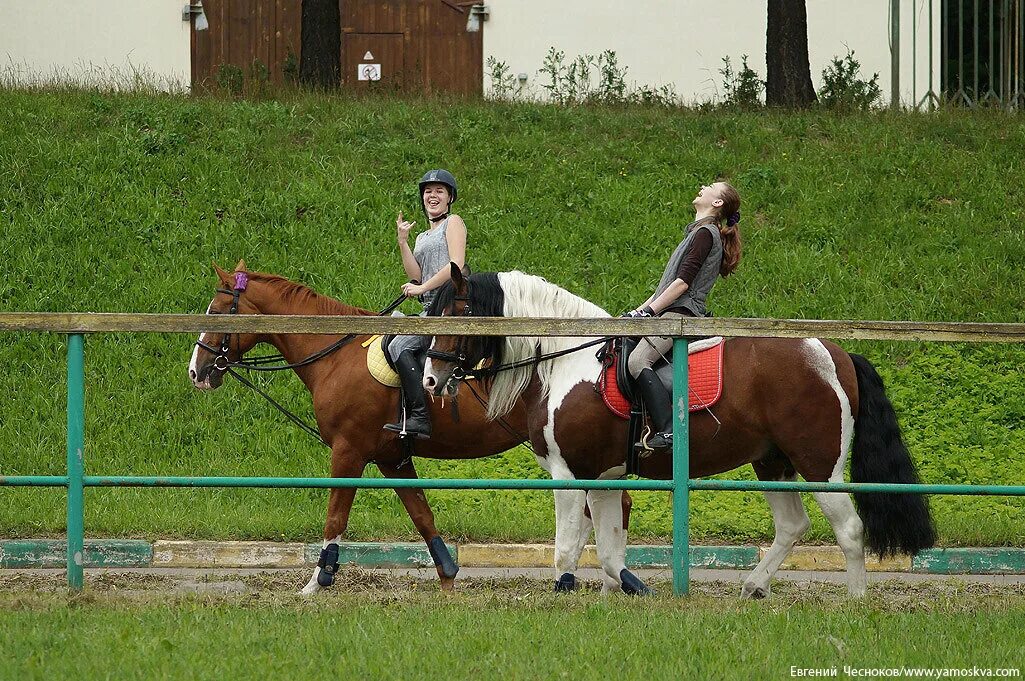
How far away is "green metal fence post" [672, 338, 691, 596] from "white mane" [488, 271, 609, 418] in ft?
3.85

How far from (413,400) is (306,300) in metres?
1.12

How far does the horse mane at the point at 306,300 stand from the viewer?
8.98 m

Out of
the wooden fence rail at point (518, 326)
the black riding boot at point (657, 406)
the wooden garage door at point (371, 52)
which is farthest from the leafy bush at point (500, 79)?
the wooden fence rail at point (518, 326)

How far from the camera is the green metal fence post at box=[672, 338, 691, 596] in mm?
6828

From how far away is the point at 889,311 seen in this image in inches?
536

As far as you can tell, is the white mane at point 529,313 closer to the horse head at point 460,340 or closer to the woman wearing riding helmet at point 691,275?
the horse head at point 460,340

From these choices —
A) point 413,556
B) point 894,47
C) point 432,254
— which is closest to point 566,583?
point 413,556

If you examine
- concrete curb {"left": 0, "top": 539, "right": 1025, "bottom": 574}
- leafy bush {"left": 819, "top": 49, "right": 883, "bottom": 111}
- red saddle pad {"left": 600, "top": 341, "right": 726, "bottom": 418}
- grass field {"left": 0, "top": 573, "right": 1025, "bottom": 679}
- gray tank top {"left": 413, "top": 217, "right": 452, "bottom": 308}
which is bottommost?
concrete curb {"left": 0, "top": 539, "right": 1025, "bottom": 574}

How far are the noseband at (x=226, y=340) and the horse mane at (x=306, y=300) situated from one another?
0.16 meters

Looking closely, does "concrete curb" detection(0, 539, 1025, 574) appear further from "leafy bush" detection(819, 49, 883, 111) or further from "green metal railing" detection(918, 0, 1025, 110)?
"green metal railing" detection(918, 0, 1025, 110)

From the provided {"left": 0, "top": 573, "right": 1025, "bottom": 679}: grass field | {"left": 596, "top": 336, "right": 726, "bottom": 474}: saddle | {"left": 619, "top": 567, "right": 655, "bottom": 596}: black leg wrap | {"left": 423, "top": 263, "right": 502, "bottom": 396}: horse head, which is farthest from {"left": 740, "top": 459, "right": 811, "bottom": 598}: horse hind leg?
{"left": 423, "top": 263, "right": 502, "bottom": 396}: horse head

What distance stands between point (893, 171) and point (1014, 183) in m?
1.42

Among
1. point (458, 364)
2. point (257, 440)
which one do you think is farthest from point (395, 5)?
point (458, 364)

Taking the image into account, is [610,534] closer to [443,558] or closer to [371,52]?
[443,558]
